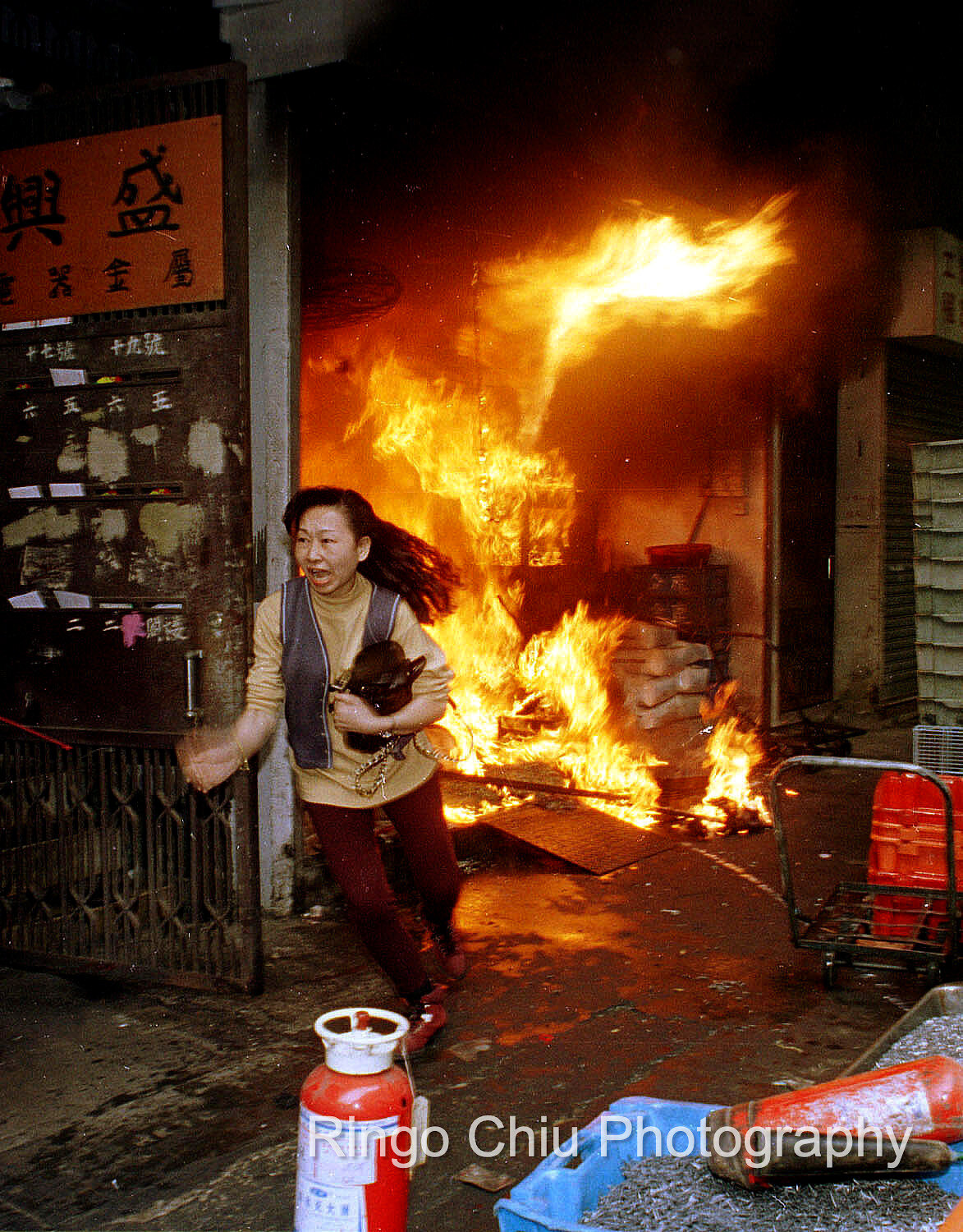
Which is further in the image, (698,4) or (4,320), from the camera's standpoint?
(698,4)

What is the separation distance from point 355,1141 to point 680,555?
880 cm

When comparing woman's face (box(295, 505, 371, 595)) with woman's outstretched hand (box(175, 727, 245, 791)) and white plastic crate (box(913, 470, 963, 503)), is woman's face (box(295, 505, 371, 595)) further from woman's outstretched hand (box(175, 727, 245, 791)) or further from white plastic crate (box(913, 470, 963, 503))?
white plastic crate (box(913, 470, 963, 503))

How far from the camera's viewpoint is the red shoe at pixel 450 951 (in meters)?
4.78

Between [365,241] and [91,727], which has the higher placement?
[365,241]

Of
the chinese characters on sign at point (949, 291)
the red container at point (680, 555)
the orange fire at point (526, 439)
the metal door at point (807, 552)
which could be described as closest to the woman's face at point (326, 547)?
the orange fire at point (526, 439)

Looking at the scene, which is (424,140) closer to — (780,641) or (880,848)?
(880,848)

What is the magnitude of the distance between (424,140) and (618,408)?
4816 millimetres

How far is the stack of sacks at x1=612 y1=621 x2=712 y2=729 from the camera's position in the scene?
9.16 meters

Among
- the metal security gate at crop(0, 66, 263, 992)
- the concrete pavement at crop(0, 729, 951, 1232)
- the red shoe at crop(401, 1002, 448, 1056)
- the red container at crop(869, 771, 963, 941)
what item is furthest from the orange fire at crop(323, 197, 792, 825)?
the red shoe at crop(401, 1002, 448, 1056)

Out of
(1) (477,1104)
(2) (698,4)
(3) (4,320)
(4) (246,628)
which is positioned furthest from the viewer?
(2) (698,4)

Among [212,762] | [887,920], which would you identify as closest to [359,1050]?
[212,762]

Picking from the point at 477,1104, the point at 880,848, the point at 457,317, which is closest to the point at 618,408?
the point at 457,317

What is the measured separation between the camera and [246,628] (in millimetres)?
4980

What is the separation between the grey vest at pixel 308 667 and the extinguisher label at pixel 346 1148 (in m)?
1.87
